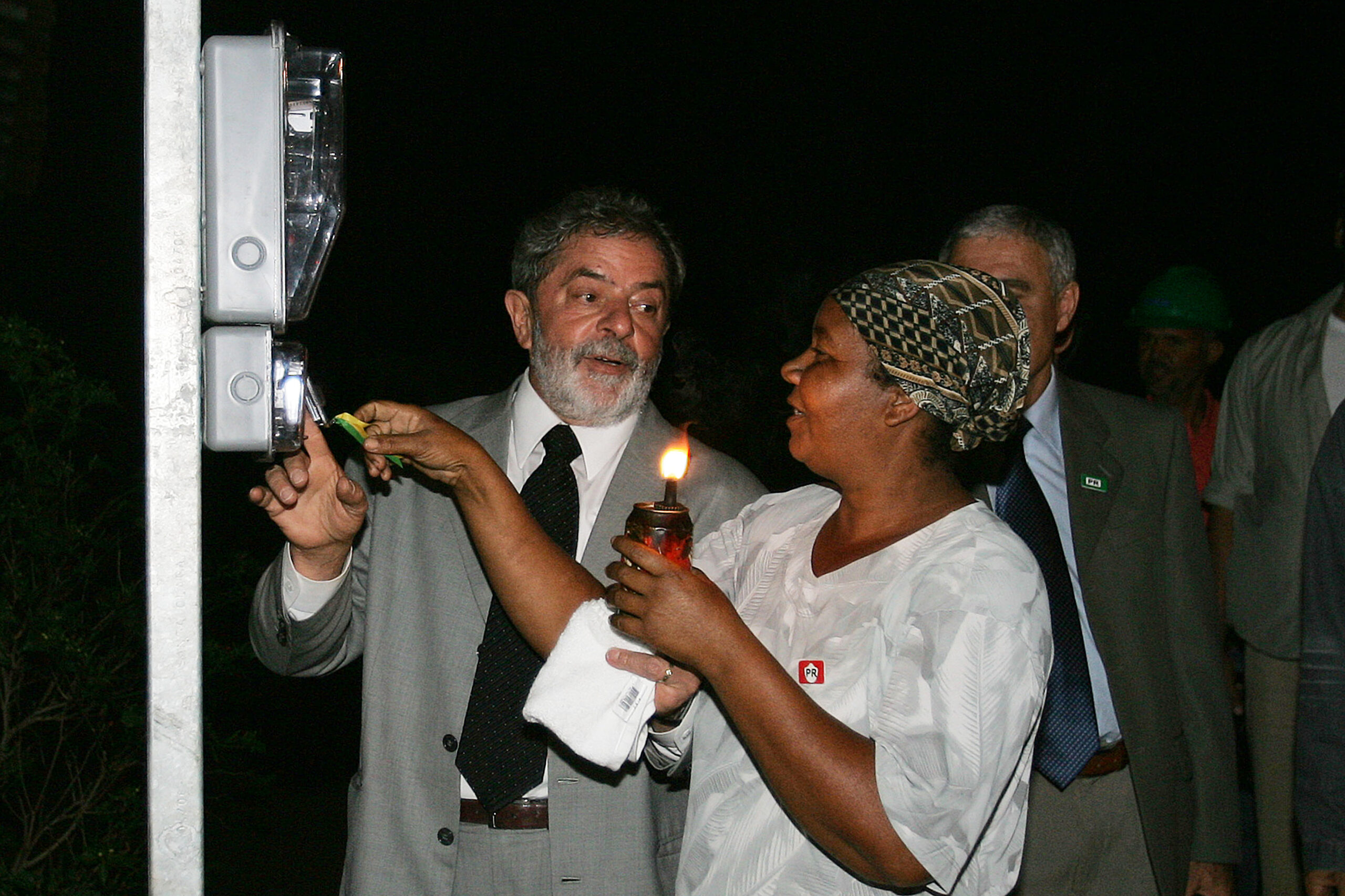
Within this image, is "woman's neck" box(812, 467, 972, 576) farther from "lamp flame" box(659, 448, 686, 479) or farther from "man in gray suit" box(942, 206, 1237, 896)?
"man in gray suit" box(942, 206, 1237, 896)

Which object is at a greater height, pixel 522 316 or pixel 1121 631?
pixel 522 316

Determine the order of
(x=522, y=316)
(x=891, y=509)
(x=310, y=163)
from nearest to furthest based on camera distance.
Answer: (x=310, y=163), (x=891, y=509), (x=522, y=316)

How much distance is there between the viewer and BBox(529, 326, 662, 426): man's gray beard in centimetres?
294

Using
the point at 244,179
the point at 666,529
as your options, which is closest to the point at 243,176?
the point at 244,179

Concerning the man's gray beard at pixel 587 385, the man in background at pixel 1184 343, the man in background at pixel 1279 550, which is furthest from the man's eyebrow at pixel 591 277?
the man in background at pixel 1184 343

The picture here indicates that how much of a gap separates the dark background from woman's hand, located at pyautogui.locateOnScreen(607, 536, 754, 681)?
7.00 m

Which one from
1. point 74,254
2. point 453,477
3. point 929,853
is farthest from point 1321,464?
point 74,254

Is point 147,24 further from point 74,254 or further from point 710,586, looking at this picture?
point 74,254

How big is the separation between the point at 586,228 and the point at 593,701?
1.32 m

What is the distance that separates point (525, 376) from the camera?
3068 mm

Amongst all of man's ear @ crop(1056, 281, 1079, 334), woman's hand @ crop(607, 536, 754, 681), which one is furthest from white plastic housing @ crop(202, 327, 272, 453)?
man's ear @ crop(1056, 281, 1079, 334)

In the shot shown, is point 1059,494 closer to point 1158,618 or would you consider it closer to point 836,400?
point 1158,618

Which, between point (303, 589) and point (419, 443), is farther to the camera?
point (303, 589)

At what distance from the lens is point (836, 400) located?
2.14 meters
